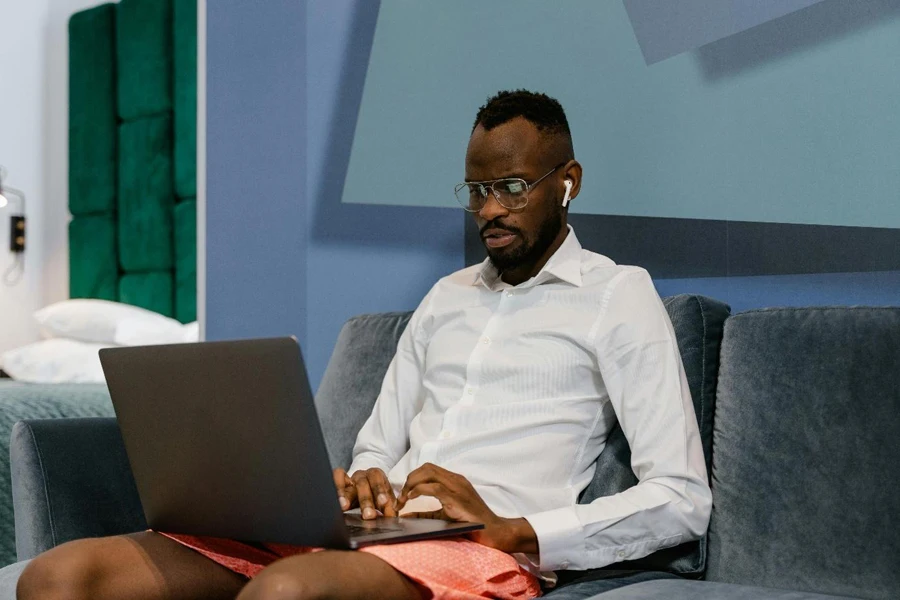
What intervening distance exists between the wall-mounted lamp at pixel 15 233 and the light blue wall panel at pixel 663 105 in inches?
117

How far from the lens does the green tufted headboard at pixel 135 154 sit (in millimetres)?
4336

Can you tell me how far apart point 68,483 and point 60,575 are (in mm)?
483

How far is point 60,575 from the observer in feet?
4.52

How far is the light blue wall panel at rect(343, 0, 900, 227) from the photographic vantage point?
1811 millimetres

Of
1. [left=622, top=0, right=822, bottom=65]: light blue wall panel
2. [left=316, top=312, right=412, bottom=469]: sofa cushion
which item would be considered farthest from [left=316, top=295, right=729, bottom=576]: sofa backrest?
[left=622, top=0, right=822, bottom=65]: light blue wall panel

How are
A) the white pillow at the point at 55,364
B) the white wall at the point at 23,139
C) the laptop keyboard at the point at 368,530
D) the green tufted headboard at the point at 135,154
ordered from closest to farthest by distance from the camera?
the laptop keyboard at the point at 368,530 < the white pillow at the point at 55,364 < the green tufted headboard at the point at 135,154 < the white wall at the point at 23,139

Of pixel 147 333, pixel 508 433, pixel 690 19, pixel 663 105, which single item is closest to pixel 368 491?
pixel 508 433

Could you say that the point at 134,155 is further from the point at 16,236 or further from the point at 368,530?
the point at 368,530

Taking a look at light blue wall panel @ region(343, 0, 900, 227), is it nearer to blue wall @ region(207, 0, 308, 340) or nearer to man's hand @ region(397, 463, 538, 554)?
blue wall @ region(207, 0, 308, 340)

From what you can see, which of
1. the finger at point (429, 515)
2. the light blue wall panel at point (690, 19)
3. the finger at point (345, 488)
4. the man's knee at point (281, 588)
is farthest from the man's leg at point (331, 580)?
the light blue wall panel at point (690, 19)

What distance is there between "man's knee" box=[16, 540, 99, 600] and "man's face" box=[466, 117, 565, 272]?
77 cm

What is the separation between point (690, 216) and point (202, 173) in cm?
156

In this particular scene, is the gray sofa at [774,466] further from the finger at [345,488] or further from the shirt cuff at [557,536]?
the finger at [345,488]

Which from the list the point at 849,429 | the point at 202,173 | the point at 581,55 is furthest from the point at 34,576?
the point at 202,173
